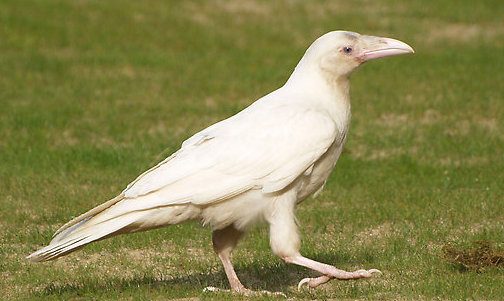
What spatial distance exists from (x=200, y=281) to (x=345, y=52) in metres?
2.08

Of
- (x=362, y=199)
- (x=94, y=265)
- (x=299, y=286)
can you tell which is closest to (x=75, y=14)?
(x=362, y=199)

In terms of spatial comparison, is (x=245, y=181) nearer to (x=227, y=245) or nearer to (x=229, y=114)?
(x=227, y=245)

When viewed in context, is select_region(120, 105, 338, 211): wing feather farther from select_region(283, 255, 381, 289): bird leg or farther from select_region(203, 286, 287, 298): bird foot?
select_region(203, 286, 287, 298): bird foot

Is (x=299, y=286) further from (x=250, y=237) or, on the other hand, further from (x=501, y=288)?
(x=250, y=237)

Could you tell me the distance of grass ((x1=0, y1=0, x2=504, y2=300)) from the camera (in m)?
8.69

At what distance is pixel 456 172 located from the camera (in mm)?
12430

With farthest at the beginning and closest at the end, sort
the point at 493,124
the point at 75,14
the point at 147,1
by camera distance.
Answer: the point at 147,1 → the point at 75,14 → the point at 493,124

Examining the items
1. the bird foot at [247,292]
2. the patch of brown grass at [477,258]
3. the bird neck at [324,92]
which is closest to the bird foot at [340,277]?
the bird foot at [247,292]

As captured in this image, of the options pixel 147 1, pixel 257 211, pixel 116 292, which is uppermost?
pixel 257 211

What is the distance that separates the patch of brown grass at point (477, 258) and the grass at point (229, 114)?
0.04 m

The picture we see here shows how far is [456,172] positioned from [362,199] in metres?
1.67

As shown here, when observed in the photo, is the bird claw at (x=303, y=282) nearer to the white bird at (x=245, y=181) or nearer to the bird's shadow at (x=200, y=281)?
the white bird at (x=245, y=181)

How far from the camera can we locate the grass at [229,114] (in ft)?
28.5

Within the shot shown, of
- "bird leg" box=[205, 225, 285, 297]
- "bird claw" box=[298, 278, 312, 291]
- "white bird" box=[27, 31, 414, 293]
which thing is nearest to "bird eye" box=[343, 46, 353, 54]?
"white bird" box=[27, 31, 414, 293]
